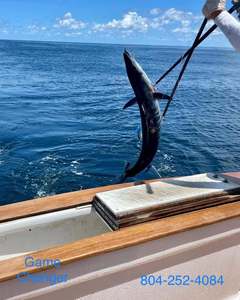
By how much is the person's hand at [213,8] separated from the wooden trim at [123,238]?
5.60 ft

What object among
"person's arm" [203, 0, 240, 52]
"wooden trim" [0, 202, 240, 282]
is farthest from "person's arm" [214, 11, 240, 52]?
"wooden trim" [0, 202, 240, 282]

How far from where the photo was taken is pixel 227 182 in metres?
2.85

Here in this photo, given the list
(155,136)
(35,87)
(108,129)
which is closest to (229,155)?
(108,129)

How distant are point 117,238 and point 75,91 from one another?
63.1 feet

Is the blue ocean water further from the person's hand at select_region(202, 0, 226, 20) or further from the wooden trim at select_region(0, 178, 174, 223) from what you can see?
the person's hand at select_region(202, 0, 226, 20)

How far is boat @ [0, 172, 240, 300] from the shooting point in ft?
6.04

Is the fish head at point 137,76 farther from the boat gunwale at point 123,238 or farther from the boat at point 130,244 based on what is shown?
the boat gunwale at point 123,238

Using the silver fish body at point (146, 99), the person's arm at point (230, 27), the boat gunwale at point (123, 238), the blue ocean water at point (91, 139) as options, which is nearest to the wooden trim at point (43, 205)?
the boat gunwale at point (123, 238)

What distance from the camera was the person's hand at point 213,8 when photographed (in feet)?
8.12

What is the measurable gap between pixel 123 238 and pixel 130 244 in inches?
2.7

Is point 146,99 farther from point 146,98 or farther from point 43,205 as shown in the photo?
point 43,205

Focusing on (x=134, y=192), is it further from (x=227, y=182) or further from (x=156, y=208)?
(x=227, y=182)

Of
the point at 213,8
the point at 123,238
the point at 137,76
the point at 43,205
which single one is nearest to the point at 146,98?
the point at 137,76

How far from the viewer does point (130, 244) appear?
6.52 ft
